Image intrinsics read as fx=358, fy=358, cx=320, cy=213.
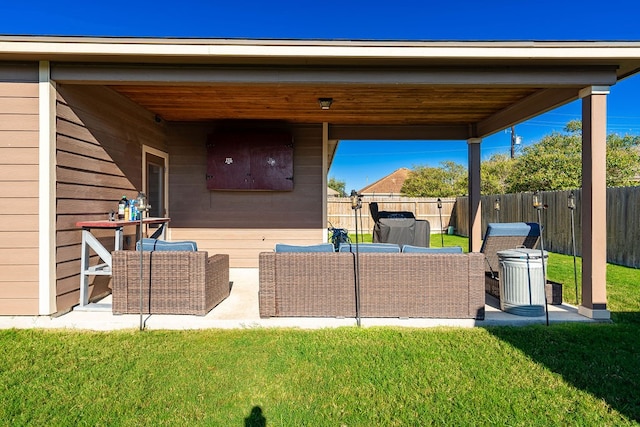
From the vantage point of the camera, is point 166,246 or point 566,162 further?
point 566,162

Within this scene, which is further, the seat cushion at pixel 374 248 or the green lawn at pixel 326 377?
the seat cushion at pixel 374 248

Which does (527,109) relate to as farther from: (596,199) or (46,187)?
(46,187)

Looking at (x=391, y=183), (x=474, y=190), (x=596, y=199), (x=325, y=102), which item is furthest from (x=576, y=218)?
(x=391, y=183)

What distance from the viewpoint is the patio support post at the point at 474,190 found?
6.27 metres

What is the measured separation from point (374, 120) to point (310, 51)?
2.90m

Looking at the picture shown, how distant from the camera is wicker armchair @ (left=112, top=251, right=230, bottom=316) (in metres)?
3.44

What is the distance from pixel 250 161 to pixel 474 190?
394cm

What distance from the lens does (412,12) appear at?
10.6 meters

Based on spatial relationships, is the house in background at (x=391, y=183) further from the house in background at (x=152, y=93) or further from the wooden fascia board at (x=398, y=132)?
the house in background at (x=152, y=93)

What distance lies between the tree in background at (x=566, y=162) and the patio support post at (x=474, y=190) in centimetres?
810

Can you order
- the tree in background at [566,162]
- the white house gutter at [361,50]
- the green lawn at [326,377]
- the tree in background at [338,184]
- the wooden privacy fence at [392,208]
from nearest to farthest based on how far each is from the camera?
the green lawn at [326,377], the white house gutter at [361,50], the tree in background at [566,162], the wooden privacy fence at [392,208], the tree in background at [338,184]

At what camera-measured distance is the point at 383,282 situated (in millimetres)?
3371

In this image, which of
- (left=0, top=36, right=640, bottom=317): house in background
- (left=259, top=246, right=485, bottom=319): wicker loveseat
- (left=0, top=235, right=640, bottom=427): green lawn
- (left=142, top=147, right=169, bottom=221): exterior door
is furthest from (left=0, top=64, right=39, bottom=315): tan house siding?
(left=259, top=246, right=485, bottom=319): wicker loveseat

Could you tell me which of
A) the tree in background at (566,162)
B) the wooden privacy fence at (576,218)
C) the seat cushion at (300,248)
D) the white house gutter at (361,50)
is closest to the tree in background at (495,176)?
the tree in background at (566,162)
